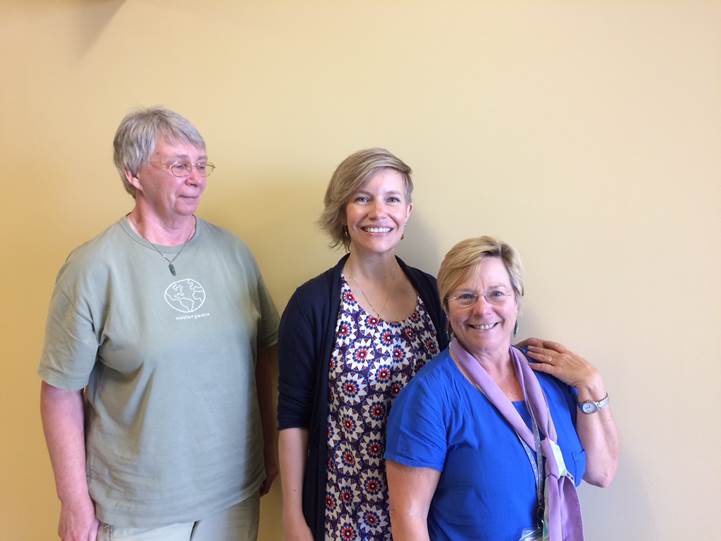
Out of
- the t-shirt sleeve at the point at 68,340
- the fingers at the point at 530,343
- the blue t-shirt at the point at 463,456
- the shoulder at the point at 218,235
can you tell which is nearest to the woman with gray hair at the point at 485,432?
the blue t-shirt at the point at 463,456

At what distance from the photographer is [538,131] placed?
1380 millimetres

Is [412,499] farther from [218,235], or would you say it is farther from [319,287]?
[218,235]

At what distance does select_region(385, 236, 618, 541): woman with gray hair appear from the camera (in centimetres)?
108

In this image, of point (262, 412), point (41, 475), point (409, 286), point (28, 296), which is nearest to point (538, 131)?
point (409, 286)

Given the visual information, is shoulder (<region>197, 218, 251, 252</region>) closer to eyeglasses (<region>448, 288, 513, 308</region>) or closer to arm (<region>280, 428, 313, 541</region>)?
arm (<region>280, 428, 313, 541</region>)

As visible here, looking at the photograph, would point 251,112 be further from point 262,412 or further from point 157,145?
point 262,412

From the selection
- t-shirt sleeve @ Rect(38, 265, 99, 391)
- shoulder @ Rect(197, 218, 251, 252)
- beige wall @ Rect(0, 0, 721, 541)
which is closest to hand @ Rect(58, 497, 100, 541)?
t-shirt sleeve @ Rect(38, 265, 99, 391)

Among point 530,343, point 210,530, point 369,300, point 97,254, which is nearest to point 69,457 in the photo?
point 210,530

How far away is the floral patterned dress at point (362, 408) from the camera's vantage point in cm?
126

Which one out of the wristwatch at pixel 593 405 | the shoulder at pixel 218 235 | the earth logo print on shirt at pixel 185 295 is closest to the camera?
the wristwatch at pixel 593 405

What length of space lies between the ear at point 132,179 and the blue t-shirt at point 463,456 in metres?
0.83

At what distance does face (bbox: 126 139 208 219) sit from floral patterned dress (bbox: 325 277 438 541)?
1.54ft

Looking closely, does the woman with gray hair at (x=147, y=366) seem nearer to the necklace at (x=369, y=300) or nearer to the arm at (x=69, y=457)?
the arm at (x=69, y=457)

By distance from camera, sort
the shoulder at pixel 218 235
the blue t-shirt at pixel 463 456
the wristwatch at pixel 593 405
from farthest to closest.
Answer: the shoulder at pixel 218 235 → the wristwatch at pixel 593 405 → the blue t-shirt at pixel 463 456
